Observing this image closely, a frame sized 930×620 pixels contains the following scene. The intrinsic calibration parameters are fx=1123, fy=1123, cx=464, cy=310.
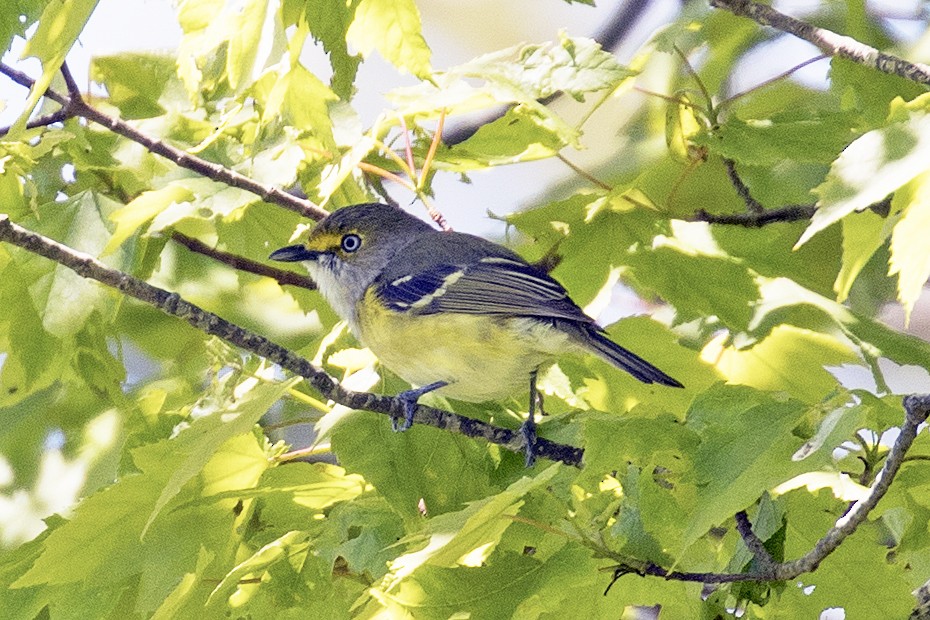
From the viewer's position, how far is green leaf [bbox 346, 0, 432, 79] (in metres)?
1.93

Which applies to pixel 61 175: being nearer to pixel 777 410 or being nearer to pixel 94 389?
pixel 94 389

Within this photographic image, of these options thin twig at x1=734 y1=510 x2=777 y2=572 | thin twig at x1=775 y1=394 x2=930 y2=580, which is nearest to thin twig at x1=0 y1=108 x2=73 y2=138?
thin twig at x1=734 y1=510 x2=777 y2=572

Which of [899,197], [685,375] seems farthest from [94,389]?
[899,197]

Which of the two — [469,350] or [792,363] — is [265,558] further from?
[792,363]

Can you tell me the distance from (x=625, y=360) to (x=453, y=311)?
59 cm

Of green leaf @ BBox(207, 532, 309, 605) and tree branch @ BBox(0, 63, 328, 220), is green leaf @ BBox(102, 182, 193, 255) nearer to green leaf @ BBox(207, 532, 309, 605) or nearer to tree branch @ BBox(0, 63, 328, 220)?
tree branch @ BBox(0, 63, 328, 220)

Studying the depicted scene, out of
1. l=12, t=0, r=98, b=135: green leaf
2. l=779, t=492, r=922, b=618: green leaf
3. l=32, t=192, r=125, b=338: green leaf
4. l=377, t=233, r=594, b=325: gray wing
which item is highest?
l=12, t=0, r=98, b=135: green leaf

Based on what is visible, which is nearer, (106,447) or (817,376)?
(817,376)

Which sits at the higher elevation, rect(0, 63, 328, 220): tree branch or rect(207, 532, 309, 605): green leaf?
rect(0, 63, 328, 220): tree branch

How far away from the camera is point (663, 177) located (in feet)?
8.80

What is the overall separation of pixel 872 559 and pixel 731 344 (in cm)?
73

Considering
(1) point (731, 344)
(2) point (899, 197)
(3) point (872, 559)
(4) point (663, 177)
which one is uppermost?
(2) point (899, 197)

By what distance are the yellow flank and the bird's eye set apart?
1.18 ft

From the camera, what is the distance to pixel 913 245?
1317 millimetres
